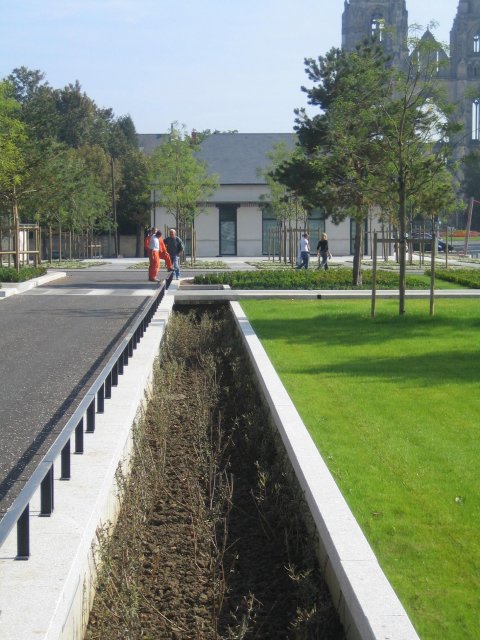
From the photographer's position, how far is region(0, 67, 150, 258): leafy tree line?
3591cm

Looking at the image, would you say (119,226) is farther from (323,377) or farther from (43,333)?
(323,377)

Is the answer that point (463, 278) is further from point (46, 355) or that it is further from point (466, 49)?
point (466, 49)

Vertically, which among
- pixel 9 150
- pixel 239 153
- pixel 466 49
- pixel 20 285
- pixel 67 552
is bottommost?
pixel 20 285

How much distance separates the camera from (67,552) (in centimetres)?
531

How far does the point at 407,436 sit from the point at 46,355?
7.49 meters

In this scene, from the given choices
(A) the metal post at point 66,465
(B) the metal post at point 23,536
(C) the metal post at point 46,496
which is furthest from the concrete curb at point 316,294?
(B) the metal post at point 23,536

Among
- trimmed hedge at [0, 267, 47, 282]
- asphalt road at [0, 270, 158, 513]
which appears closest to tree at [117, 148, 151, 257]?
trimmed hedge at [0, 267, 47, 282]

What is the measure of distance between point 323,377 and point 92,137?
320 feet

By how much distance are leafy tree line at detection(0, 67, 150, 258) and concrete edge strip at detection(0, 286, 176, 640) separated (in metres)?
24.2

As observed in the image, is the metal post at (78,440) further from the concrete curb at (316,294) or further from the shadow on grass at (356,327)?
the concrete curb at (316,294)

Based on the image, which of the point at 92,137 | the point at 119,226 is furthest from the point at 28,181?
the point at 92,137

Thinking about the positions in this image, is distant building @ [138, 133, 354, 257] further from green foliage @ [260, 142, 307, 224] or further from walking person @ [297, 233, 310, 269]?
walking person @ [297, 233, 310, 269]

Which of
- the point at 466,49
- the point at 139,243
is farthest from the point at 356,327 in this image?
the point at 466,49

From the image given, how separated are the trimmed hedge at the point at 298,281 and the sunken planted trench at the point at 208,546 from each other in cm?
1718
